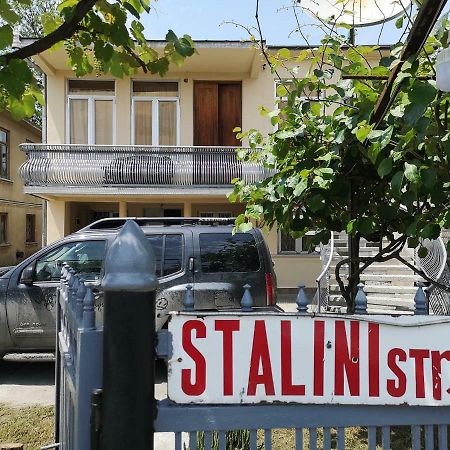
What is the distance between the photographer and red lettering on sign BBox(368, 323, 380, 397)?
172cm

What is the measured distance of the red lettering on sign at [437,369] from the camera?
1723 millimetres

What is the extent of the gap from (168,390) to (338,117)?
210cm

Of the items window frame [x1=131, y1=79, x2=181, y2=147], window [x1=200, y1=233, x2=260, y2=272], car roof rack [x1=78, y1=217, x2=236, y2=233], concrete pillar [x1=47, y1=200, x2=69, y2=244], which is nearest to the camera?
window [x1=200, y1=233, x2=260, y2=272]

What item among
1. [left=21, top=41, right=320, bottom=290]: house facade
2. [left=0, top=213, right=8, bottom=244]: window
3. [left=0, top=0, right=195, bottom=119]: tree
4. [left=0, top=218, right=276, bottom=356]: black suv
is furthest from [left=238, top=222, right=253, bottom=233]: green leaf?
[left=0, top=213, right=8, bottom=244]: window

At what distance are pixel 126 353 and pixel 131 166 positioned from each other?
36.1 ft

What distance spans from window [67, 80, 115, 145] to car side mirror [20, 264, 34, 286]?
7.79m

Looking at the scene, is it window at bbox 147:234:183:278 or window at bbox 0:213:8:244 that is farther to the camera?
window at bbox 0:213:8:244

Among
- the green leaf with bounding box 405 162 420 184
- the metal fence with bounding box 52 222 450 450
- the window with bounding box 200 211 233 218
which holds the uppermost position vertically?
the window with bounding box 200 211 233 218

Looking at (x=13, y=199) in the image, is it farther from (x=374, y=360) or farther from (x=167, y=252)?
(x=374, y=360)

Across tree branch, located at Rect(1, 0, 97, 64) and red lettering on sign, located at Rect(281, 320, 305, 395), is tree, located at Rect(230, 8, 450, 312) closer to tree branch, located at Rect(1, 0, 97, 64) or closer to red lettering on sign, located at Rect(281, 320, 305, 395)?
red lettering on sign, located at Rect(281, 320, 305, 395)

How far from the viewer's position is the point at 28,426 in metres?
4.29

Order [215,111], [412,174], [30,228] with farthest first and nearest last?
[30,228] < [215,111] < [412,174]

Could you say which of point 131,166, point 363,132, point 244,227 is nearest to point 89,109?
point 131,166

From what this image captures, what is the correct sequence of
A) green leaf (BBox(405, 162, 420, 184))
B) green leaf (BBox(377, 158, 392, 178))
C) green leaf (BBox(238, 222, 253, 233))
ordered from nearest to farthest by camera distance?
green leaf (BBox(405, 162, 420, 184)) → green leaf (BBox(377, 158, 392, 178)) → green leaf (BBox(238, 222, 253, 233))
